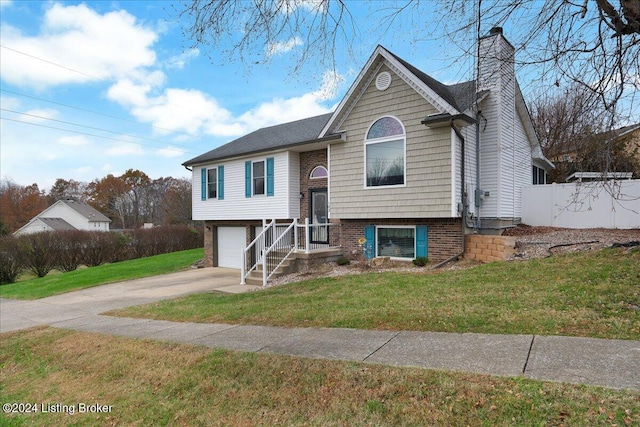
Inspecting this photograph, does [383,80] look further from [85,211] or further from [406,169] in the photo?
[85,211]

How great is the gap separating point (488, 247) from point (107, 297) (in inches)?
438

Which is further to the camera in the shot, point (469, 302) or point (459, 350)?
point (469, 302)

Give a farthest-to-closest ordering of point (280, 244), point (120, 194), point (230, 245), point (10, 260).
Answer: point (120, 194), point (10, 260), point (230, 245), point (280, 244)

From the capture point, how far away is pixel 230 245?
17.5 meters

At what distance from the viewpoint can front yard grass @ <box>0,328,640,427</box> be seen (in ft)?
9.54

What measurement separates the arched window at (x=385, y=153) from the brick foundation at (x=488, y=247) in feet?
8.60

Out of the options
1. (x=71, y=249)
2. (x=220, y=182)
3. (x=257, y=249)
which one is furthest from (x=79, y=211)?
(x=257, y=249)

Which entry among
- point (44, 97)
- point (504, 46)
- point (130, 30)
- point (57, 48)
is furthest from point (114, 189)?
point (504, 46)

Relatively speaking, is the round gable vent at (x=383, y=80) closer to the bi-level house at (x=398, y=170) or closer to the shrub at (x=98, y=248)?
the bi-level house at (x=398, y=170)

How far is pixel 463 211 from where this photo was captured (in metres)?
10.9

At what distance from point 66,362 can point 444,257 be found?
9.12 m

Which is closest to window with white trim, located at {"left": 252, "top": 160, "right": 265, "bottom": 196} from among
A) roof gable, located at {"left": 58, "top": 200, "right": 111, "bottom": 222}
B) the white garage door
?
the white garage door

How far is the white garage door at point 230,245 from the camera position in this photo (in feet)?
56.1

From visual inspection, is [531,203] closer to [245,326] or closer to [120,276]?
[245,326]
